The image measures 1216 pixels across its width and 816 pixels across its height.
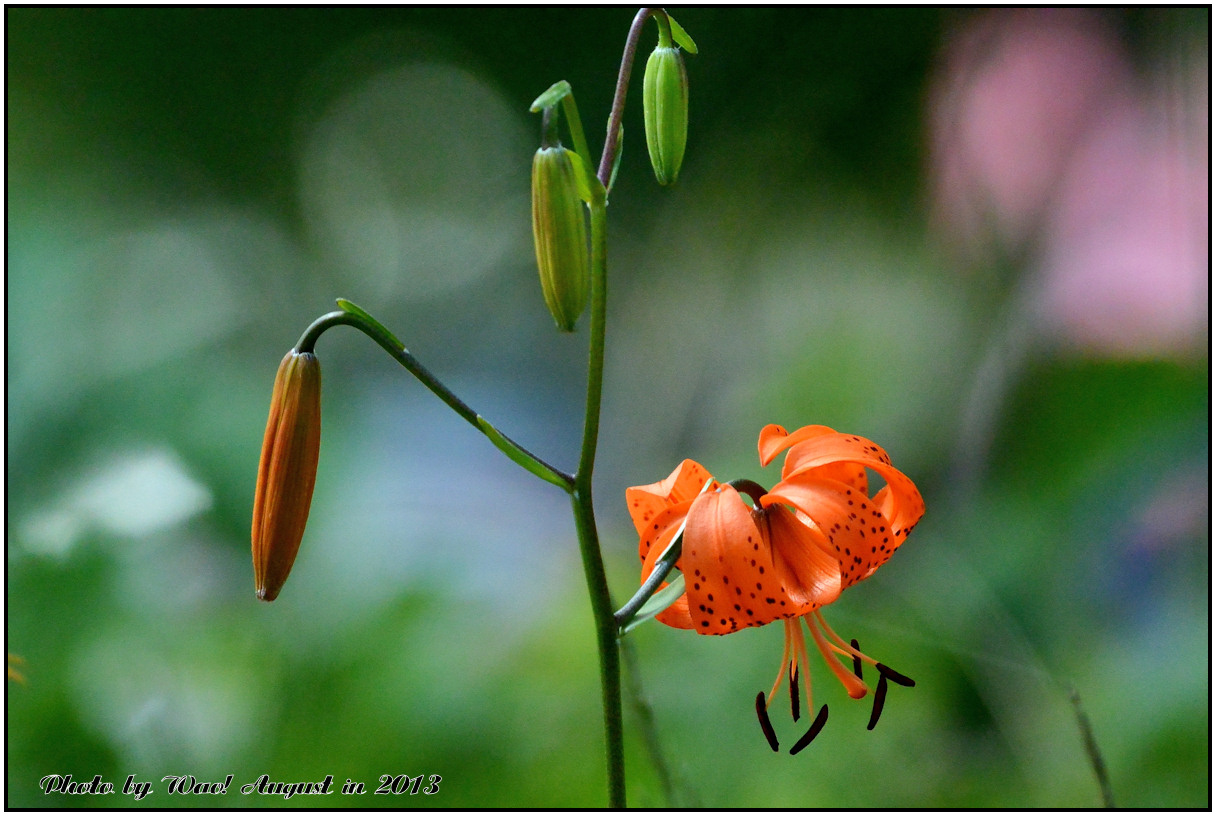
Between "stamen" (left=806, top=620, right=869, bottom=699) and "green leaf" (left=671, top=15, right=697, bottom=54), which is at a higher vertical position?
"green leaf" (left=671, top=15, right=697, bottom=54)

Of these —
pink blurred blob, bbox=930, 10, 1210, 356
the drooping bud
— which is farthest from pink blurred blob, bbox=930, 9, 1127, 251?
the drooping bud

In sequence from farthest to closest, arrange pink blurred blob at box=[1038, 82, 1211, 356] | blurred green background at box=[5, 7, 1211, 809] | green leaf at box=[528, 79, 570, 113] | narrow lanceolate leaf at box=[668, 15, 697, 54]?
pink blurred blob at box=[1038, 82, 1211, 356], blurred green background at box=[5, 7, 1211, 809], narrow lanceolate leaf at box=[668, 15, 697, 54], green leaf at box=[528, 79, 570, 113]

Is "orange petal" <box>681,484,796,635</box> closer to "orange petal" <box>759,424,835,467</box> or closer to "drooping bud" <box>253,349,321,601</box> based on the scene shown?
"orange petal" <box>759,424,835,467</box>

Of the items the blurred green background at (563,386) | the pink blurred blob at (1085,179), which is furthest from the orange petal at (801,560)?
the pink blurred blob at (1085,179)

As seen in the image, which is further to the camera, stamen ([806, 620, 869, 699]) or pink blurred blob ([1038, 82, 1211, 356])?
pink blurred blob ([1038, 82, 1211, 356])

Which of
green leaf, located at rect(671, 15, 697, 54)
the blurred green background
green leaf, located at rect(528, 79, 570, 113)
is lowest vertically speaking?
the blurred green background

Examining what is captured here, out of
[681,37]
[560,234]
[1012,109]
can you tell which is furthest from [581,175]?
[1012,109]

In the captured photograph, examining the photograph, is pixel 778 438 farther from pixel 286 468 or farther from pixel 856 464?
pixel 286 468
